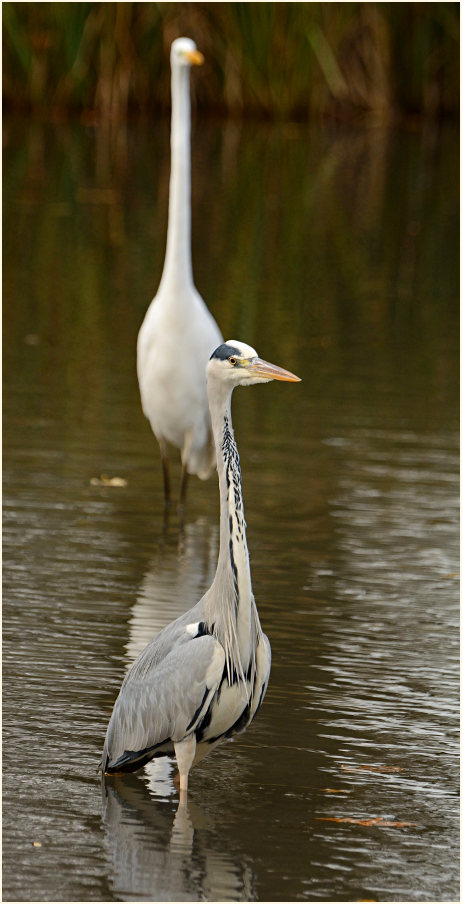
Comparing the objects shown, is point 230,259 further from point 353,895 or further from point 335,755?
point 353,895

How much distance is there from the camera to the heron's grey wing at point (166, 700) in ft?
14.1

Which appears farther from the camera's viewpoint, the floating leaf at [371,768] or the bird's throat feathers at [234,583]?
the floating leaf at [371,768]

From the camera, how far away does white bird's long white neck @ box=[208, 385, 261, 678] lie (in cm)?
441

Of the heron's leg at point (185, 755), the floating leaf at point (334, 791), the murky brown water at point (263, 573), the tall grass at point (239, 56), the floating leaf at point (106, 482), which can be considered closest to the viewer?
the murky brown water at point (263, 573)

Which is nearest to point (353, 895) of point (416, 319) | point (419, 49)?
point (416, 319)

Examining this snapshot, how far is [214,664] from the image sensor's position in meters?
4.33

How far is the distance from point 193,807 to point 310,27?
1933 cm

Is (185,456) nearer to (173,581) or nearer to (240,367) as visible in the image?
(173,581)

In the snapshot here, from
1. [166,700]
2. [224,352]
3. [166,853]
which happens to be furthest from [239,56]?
[166,853]

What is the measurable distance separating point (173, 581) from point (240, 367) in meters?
2.41

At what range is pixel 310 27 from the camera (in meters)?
22.4

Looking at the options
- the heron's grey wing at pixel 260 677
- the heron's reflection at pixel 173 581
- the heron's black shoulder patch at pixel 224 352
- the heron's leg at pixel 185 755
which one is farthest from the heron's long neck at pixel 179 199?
the heron's leg at pixel 185 755

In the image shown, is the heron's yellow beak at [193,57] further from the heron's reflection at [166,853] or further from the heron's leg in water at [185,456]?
the heron's reflection at [166,853]

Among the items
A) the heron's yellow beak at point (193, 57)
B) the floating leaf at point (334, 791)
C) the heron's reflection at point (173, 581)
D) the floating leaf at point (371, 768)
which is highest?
the heron's yellow beak at point (193, 57)
